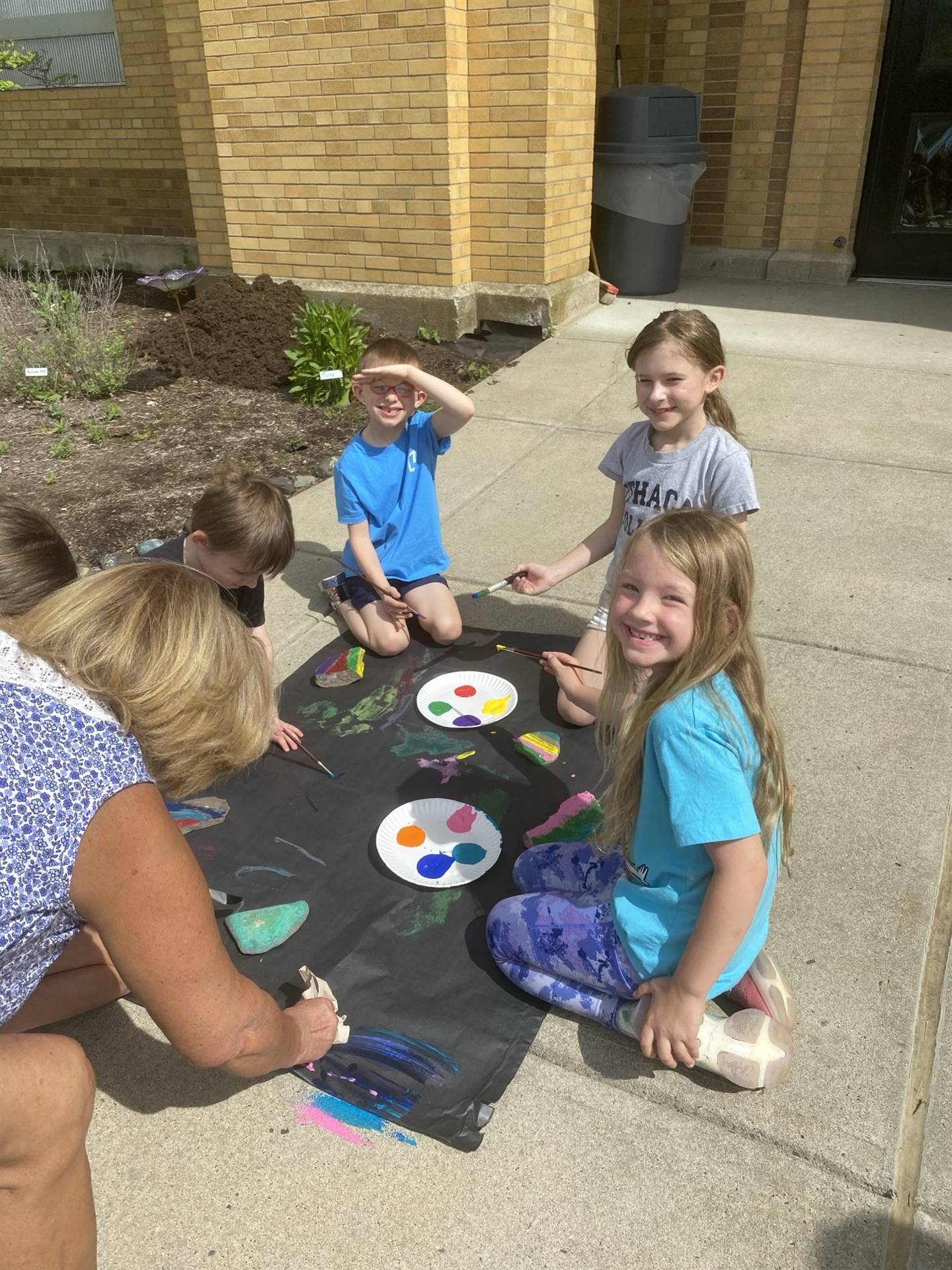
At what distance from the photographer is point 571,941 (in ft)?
5.92

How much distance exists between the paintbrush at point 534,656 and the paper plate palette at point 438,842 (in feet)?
1.80

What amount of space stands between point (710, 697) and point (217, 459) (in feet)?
13.1

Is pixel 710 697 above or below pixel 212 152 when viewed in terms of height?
below

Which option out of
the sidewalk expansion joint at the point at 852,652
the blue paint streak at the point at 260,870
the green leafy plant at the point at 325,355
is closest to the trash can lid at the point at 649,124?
the green leafy plant at the point at 325,355

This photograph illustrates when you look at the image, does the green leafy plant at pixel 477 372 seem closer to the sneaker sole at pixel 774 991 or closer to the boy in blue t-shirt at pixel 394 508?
the boy in blue t-shirt at pixel 394 508

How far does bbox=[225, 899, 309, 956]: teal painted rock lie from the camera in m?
2.07

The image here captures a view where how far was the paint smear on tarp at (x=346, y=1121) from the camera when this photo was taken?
1.68m

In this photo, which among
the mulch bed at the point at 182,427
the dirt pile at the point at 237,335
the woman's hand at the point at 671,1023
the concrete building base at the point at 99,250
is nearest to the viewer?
the woman's hand at the point at 671,1023

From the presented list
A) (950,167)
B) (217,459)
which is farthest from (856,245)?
(217,459)

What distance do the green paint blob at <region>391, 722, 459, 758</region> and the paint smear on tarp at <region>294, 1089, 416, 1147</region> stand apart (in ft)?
3.56

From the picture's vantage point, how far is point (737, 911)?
4.99 ft

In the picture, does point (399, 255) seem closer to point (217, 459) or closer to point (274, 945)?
point (217, 459)

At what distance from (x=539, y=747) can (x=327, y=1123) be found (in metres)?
1.21

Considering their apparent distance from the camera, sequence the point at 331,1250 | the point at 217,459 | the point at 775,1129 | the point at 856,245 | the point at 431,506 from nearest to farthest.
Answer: the point at 331,1250, the point at 775,1129, the point at 431,506, the point at 217,459, the point at 856,245
